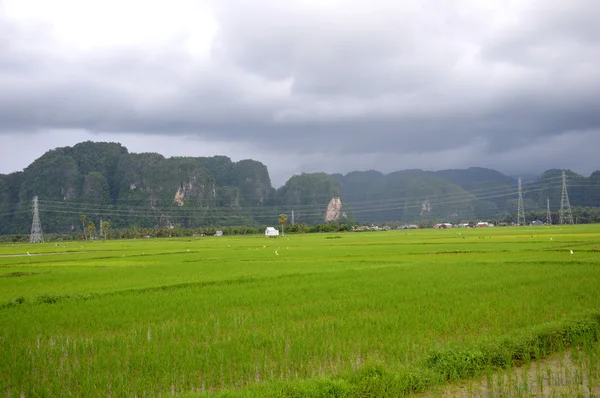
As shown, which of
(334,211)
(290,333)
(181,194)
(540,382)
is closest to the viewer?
(540,382)

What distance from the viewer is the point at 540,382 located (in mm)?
5078

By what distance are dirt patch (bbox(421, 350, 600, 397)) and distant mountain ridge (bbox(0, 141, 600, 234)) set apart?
104 metres

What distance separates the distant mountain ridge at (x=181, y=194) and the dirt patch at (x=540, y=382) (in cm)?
10425

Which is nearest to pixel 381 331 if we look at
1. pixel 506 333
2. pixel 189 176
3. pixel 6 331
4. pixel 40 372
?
pixel 506 333

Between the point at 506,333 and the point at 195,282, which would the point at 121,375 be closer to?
the point at 506,333

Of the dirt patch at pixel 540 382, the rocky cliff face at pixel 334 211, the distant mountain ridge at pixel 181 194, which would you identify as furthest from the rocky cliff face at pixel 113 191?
the dirt patch at pixel 540 382

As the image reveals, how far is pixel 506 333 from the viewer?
6.77 metres

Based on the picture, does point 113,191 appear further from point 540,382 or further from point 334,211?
point 540,382

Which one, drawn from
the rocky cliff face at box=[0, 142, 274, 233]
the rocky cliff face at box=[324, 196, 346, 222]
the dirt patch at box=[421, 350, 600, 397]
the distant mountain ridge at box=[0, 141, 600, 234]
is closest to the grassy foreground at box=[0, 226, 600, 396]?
the dirt patch at box=[421, 350, 600, 397]

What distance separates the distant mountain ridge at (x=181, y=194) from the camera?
351 feet

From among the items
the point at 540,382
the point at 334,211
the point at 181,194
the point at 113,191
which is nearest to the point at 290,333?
the point at 540,382

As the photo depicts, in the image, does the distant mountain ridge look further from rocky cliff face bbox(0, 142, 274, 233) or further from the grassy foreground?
the grassy foreground

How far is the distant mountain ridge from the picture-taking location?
4213 inches

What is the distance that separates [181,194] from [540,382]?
115 metres
